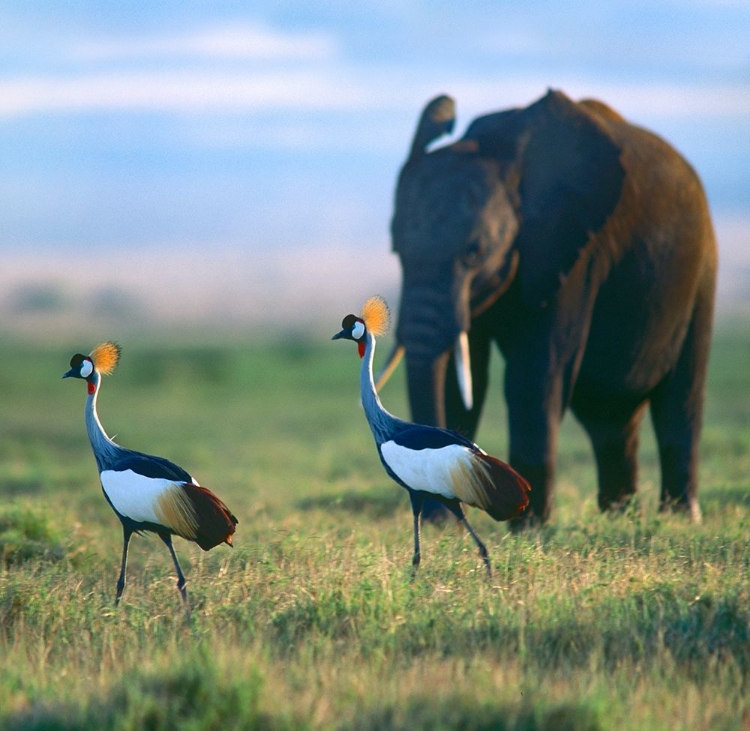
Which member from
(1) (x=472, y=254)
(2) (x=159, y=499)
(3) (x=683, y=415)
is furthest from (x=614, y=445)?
(2) (x=159, y=499)

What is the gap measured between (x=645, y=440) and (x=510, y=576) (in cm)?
1414

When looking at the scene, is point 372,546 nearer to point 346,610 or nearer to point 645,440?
point 346,610

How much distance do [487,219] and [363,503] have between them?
9.80ft

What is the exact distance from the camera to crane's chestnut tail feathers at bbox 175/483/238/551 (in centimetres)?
593

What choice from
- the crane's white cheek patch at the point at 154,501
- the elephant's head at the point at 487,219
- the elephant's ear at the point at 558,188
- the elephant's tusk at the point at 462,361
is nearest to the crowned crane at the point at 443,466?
the crane's white cheek patch at the point at 154,501

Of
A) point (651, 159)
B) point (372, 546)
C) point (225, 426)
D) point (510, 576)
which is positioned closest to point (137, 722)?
point (510, 576)

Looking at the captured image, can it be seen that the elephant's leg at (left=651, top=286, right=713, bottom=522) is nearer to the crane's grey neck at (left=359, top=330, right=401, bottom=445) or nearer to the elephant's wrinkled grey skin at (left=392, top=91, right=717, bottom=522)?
the elephant's wrinkled grey skin at (left=392, top=91, right=717, bottom=522)

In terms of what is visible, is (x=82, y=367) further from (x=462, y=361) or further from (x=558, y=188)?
(x=558, y=188)

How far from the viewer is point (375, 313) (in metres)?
6.43

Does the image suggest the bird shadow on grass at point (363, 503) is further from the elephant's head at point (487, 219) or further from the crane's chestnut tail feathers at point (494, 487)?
the crane's chestnut tail feathers at point (494, 487)

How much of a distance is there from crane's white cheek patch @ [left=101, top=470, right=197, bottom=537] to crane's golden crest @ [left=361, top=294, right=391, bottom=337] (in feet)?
4.19

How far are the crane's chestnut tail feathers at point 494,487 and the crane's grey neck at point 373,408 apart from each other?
0.45m

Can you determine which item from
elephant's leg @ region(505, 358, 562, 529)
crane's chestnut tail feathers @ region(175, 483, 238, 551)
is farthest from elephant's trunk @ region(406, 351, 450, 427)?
crane's chestnut tail feathers @ region(175, 483, 238, 551)

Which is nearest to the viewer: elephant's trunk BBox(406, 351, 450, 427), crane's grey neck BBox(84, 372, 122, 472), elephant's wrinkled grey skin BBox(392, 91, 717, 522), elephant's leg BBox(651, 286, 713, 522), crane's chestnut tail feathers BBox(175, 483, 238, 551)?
crane's chestnut tail feathers BBox(175, 483, 238, 551)
